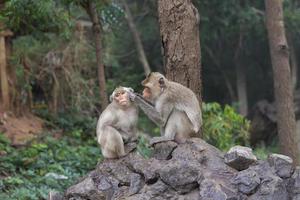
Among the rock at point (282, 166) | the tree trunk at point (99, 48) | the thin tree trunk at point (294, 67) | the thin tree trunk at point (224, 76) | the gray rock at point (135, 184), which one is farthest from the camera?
the thin tree trunk at point (224, 76)

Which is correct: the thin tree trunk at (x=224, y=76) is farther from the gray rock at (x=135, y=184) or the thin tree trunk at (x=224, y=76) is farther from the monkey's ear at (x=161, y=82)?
the gray rock at (x=135, y=184)

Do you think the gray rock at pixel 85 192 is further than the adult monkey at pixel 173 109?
No

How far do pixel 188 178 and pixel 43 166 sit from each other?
5.90m

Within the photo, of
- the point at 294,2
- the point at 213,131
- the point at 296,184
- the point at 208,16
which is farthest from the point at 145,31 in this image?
the point at 296,184

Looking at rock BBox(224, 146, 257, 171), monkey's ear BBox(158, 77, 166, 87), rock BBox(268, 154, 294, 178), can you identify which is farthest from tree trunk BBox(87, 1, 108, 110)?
rock BBox(268, 154, 294, 178)

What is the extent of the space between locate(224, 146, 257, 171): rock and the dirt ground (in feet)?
24.2

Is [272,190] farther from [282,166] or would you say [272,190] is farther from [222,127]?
[222,127]

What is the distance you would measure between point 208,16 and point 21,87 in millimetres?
7961

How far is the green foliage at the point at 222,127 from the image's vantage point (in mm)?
12859

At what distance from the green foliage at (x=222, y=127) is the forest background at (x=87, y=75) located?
29mm

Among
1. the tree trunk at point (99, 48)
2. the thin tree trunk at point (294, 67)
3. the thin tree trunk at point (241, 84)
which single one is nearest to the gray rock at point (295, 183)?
the tree trunk at point (99, 48)

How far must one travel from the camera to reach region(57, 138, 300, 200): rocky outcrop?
6281mm

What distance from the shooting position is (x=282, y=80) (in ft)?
37.0

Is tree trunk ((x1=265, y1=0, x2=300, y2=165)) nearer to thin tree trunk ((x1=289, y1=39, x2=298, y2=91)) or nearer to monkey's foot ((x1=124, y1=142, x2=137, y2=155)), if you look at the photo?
monkey's foot ((x1=124, y1=142, x2=137, y2=155))
